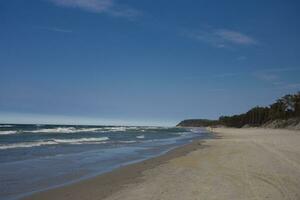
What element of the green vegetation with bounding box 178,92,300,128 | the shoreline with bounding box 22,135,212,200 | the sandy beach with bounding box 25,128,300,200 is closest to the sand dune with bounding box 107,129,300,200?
the sandy beach with bounding box 25,128,300,200

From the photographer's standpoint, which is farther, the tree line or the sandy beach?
the tree line

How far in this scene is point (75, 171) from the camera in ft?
50.7

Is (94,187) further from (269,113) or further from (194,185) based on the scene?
(269,113)

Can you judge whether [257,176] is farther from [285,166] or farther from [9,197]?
[9,197]

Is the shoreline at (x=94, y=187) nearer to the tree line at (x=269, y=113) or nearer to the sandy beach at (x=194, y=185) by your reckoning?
the sandy beach at (x=194, y=185)

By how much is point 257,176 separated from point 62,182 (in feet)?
20.0

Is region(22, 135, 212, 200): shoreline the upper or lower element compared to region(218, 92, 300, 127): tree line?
lower

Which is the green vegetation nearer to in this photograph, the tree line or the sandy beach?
the tree line

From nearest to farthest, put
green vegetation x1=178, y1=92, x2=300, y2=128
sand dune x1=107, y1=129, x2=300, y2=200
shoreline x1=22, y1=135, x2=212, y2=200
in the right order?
sand dune x1=107, y1=129, x2=300, y2=200 < shoreline x1=22, y1=135, x2=212, y2=200 < green vegetation x1=178, y1=92, x2=300, y2=128

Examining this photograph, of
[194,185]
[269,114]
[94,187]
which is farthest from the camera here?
[269,114]

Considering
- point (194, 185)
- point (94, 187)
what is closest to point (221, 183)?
point (194, 185)

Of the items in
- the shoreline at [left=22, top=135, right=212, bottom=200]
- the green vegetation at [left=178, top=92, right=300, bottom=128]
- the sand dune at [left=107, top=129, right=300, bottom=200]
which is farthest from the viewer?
the green vegetation at [left=178, top=92, right=300, bottom=128]

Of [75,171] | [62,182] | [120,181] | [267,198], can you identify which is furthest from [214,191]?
[75,171]

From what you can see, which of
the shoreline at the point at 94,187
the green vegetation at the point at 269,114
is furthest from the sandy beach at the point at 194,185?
the green vegetation at the point at 269,114
